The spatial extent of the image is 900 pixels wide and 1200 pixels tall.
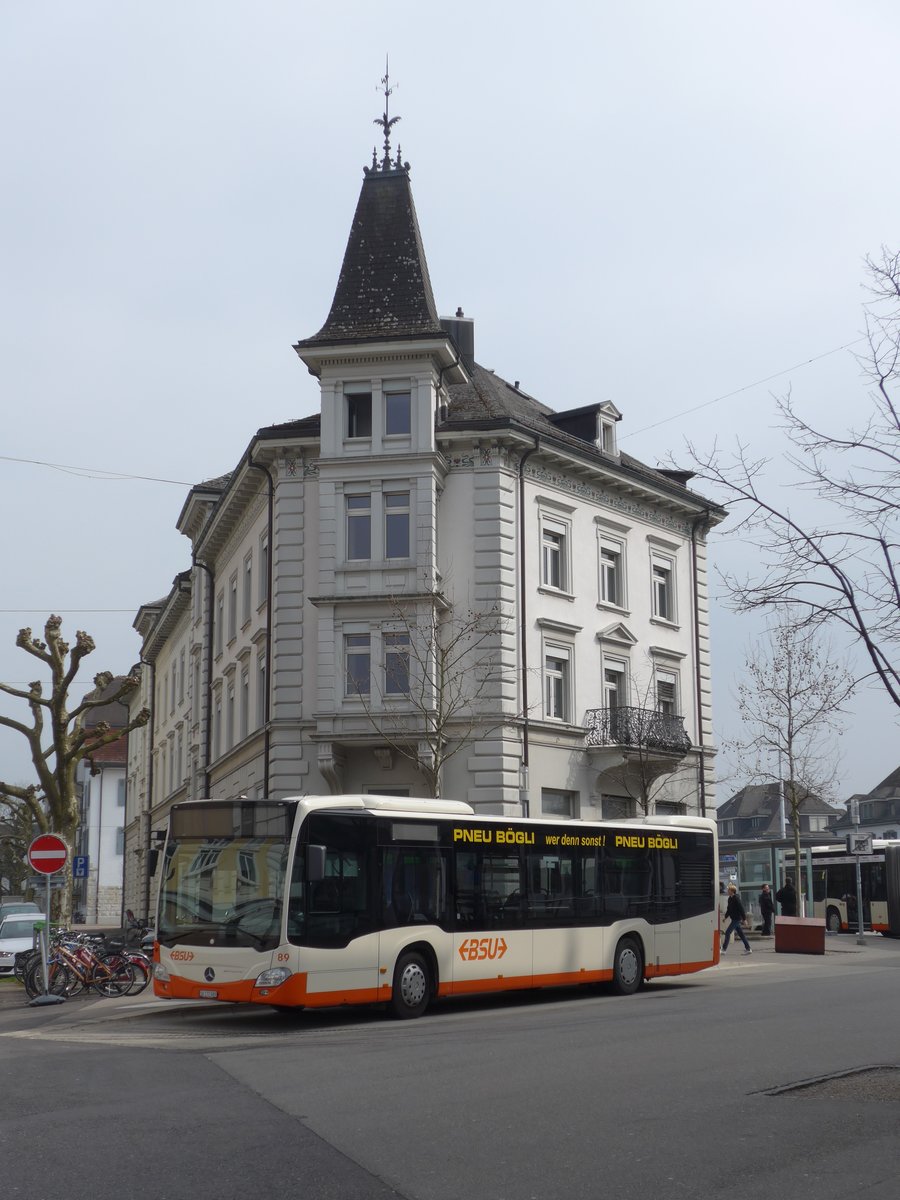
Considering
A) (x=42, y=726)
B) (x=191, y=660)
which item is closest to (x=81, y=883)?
(x=191, y=660)

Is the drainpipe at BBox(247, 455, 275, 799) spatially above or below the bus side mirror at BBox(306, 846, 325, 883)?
above

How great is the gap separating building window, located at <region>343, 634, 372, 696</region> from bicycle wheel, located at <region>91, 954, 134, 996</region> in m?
11.3

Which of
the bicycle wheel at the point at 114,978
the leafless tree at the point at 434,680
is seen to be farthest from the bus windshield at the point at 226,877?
the leafless tree at the point at 434,680

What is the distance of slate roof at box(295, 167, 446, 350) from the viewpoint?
35625 millimetres

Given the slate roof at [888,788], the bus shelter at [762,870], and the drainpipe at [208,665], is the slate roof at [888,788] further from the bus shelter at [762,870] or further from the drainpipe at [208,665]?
the drainpipe at [208,665]

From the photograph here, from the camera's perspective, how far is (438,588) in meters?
35.1

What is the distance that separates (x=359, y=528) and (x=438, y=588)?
2397 millimetres

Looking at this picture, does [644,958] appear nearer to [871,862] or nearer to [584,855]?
[584,855]

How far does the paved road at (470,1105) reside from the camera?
797 centimetres

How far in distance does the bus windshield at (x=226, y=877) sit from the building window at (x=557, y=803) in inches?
705

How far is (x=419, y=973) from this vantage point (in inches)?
765

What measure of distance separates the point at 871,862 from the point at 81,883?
59.4 m

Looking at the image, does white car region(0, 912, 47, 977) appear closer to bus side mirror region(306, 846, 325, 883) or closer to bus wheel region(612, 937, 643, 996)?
bus wheel region(612, 937, 643, 996)

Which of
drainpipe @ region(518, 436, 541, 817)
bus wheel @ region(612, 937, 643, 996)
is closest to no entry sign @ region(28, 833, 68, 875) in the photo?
bus wheel @ region(612, 937, 643, 996)
